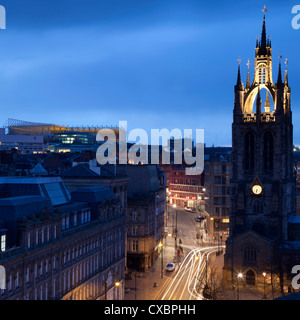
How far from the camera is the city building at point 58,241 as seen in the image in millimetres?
44594

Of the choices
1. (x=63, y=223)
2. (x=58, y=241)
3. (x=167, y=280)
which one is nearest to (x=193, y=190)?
(x=167, y=280)

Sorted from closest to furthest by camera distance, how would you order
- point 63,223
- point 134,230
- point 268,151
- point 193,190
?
1. point 63,223
2. point 268,151
3. point 134,230
4. point 193,190

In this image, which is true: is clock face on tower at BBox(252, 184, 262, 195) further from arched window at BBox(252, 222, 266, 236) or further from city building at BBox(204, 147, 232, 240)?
city building at BBox(204, 147, 232, 240)

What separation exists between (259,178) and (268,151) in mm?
6131

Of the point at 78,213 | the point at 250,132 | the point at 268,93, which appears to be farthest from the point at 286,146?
the point at 78,213

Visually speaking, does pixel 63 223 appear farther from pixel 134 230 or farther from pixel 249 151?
pixel 249 151

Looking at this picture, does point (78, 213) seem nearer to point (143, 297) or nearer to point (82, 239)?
point (82, 239)

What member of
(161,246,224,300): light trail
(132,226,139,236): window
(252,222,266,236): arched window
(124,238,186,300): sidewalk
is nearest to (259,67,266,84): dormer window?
(252,222,266,236): arched window

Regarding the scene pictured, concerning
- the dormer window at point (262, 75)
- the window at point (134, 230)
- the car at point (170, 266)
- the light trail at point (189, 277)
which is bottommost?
the light trail at point (189, 277)

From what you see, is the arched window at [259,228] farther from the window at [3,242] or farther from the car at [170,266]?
the window at [3,242]

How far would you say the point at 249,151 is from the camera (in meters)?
98.1

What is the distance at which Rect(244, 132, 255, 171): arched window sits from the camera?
97.8 meters

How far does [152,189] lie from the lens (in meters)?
109

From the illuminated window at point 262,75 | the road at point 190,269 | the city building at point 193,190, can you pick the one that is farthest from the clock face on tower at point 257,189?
the city building at point 193,190
